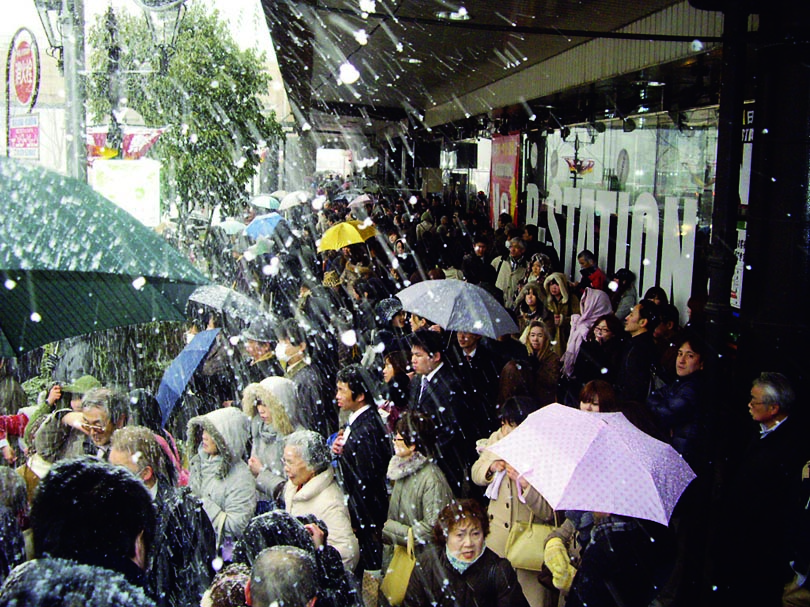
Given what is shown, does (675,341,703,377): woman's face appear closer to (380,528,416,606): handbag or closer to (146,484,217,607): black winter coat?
(380,528,416,606): handbag

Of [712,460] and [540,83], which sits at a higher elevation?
[540,83]

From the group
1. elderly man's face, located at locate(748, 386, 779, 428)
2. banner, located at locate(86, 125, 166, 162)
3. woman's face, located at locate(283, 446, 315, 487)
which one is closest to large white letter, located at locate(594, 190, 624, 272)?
banner, located at locate(86, 125, 166, 162)

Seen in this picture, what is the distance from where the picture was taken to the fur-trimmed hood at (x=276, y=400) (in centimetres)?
552

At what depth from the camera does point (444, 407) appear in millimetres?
5918

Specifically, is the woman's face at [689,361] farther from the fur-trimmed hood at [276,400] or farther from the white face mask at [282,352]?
the white face mask at [282,352]

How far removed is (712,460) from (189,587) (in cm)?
328

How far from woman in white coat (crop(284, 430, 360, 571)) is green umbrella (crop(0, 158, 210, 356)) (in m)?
1.72

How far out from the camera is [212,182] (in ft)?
54.1

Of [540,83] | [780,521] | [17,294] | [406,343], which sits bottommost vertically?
[780,521]

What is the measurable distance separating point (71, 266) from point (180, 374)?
3.16 metres

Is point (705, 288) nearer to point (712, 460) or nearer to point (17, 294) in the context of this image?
point (712, 460)

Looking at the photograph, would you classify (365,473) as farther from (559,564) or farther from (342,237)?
(342,237)

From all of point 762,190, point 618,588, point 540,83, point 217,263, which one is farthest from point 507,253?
point 618,588

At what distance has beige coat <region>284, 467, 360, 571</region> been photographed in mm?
4531
